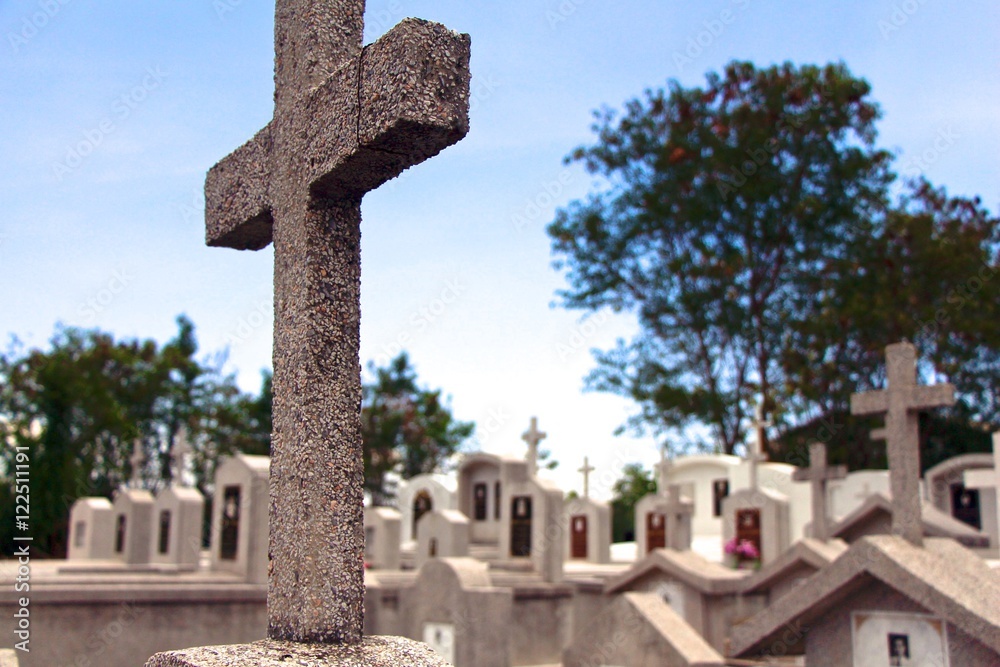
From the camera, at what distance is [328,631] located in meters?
2.37

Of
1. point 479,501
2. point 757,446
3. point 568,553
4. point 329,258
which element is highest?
point 757,446

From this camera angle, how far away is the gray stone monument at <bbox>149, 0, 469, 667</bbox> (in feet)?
7.43

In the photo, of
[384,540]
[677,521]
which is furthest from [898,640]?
[384,540]

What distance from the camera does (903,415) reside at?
6746 mm

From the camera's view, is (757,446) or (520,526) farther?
(757,446)

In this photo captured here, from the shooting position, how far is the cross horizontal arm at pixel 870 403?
22.8 feet

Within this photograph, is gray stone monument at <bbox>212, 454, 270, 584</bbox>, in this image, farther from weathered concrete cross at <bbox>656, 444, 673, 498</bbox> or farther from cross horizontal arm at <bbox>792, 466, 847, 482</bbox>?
weathered concrete cross at <bbox>656, 444, 673, 498</bbox>

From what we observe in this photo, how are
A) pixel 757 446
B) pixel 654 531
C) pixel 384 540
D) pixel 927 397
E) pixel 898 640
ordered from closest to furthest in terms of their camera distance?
pixel 898 640, pixel 927 397, pixel 384 540, pixel 654 531, pixel 757 446

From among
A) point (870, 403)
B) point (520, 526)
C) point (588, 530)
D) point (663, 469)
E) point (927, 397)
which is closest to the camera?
point (927, 397)

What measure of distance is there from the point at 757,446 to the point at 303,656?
20.2 metres

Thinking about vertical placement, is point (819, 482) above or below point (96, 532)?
above

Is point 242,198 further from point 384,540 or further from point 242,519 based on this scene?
point 384,540

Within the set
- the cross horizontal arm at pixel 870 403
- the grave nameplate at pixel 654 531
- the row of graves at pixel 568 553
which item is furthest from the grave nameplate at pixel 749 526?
the cross horizontal arm at pixel 870 403

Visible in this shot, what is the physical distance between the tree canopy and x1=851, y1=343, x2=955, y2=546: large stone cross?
18.0 metres
